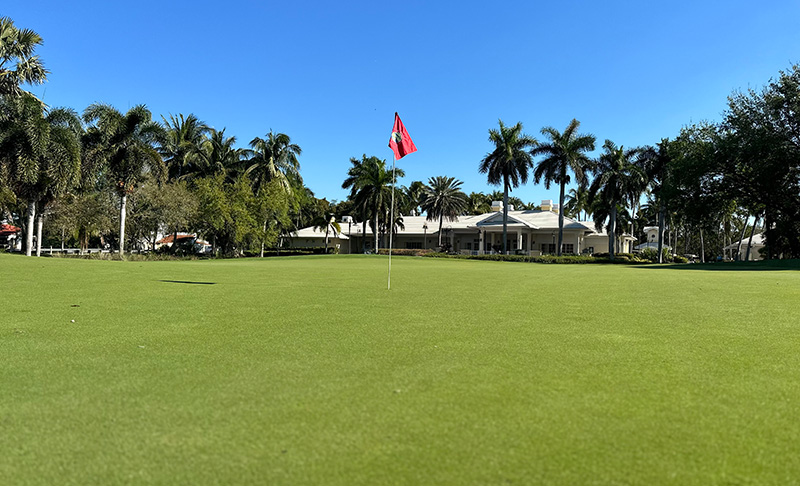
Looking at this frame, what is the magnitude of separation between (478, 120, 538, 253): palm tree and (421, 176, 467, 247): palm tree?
13.3 metres

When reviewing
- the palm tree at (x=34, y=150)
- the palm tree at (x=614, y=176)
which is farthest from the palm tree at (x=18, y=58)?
the palm tree at (x=614, y=176)

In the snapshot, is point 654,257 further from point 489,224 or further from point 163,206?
point 163,206

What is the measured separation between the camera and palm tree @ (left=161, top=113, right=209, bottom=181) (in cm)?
4606

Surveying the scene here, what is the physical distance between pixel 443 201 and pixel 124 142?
38312 mm

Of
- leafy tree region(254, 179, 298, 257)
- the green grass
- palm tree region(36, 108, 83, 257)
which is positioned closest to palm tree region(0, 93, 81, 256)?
palm tree region(36, 108, 83, 257)

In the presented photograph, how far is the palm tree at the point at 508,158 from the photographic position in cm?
4838

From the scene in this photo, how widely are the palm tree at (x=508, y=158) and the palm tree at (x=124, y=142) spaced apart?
98.9 ft

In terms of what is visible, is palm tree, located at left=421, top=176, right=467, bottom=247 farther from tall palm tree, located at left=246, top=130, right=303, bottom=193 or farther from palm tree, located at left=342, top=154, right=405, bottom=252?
tall palm tree, located at left=246, top=130, right=303, bottom=193

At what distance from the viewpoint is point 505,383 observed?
418 cm

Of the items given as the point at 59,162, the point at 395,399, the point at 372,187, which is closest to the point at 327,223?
the point at 372,187

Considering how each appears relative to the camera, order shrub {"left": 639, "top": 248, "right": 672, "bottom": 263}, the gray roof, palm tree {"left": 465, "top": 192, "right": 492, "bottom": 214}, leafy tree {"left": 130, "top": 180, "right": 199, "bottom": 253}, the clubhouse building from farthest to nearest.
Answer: palm tree {"left": 465, "top": 192, "right": 492, "bottom": 214}
the clubhouse building
the gray roof
shrub {"left": 639, "top": 248, "right": 672, "bottom": 263}
leafy tree {"left": 130, "top": 180, "right": 199, "bottom": 253}

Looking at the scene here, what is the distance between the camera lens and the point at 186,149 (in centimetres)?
4638

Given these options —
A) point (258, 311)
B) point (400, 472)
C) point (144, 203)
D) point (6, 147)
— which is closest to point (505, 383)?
point (400, 472)

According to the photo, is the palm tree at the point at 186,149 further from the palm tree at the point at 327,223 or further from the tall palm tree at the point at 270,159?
the palm tree at the point at 327,223
